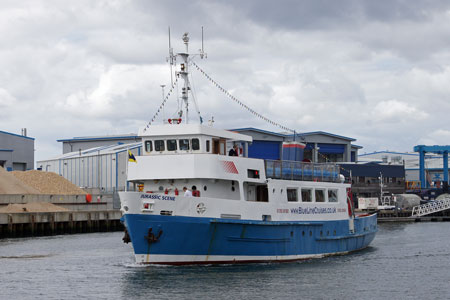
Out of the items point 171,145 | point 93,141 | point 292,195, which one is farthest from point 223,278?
point 93,141

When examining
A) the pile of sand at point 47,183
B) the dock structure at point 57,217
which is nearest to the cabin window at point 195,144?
the dock structure at point 57,217

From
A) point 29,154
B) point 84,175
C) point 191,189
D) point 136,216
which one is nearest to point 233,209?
point 191,189

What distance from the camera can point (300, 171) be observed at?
3556 cm

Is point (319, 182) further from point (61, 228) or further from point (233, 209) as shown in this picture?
point (61, 228)

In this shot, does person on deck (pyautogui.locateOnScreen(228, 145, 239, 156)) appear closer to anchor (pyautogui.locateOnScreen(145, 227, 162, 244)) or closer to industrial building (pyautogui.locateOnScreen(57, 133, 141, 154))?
anchor (pyautogui.locateOnScreen(145, 227, 162, 244))

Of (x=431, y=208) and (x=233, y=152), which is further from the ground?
(x=233, y=152)

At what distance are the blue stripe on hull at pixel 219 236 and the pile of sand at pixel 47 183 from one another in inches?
1766

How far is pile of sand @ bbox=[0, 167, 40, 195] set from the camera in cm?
6469

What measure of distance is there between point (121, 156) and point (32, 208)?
22202mm

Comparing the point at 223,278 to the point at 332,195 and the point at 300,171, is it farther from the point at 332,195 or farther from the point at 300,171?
the point at 332,195

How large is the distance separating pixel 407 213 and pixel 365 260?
1913 inches

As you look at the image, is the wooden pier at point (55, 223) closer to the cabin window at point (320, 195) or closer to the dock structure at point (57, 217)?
the dock structure at point (57, 217)

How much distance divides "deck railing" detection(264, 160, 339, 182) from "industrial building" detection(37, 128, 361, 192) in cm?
3675

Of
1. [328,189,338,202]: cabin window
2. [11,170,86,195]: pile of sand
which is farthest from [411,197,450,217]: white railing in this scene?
[328,189,338,202]: cabin window
